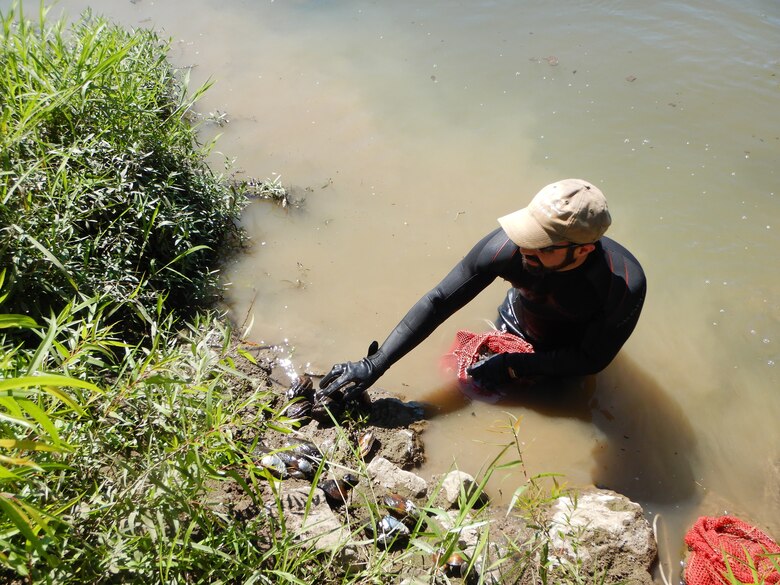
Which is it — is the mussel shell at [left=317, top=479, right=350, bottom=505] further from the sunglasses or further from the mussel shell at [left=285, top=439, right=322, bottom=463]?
the sunglasses

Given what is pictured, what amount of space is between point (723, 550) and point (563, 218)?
164cm

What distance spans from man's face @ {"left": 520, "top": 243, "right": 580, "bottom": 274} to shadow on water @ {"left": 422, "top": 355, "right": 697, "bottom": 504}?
0.96 m

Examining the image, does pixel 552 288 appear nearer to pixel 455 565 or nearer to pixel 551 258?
pixel 551 258

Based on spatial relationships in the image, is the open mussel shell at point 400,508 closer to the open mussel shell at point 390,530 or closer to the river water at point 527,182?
the open mussel shell at point 390,530

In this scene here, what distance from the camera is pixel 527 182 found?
16.0 feet

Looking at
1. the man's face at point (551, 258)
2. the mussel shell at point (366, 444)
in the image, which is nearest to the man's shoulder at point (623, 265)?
the man's face at point (551, 258)

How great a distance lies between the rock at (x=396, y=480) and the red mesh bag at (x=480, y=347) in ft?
3.00

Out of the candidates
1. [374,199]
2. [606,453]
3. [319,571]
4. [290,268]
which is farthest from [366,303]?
[319,571]

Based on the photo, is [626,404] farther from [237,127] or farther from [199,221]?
[237,127]

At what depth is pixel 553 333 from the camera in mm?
3625

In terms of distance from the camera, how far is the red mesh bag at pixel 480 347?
12.3ft

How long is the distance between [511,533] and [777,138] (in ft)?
13.7

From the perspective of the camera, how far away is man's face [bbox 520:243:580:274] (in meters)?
2.90

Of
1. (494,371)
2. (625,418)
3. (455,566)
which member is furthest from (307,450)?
(625,418)
